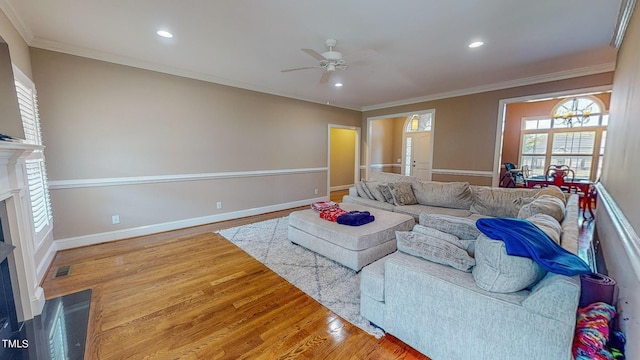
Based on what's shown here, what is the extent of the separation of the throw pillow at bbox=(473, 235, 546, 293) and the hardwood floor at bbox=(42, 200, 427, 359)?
2.38 feet

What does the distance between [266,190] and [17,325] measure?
12.4 ft

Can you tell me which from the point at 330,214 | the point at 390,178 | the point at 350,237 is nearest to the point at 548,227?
the point at 350,237

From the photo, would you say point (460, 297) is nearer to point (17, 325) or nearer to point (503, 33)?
point (503, 33)

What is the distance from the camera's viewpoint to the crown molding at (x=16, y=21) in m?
2.21

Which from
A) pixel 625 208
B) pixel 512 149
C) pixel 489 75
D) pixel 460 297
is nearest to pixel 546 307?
pixel 460 297

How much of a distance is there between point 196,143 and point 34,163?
1.92m

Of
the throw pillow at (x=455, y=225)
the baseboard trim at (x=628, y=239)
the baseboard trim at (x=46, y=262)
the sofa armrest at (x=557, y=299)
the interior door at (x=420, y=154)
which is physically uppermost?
the interior door at (x=420, y=154)

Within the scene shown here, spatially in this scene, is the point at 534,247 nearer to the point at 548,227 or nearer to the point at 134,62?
the point at 548,227

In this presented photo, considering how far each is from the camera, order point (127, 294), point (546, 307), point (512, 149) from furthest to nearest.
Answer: point (512, 149) < point (127, 294) < point (546, 307)

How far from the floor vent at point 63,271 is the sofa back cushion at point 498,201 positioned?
514 cm

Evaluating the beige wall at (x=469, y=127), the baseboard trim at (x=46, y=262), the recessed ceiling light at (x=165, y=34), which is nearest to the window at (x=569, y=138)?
the beige wall at (x=469, y=127)

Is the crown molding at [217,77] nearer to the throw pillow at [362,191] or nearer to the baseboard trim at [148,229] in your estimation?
the baseboard trim at [148,229]

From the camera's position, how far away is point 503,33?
8.91 ft

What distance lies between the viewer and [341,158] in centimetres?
835
